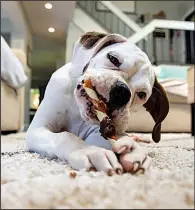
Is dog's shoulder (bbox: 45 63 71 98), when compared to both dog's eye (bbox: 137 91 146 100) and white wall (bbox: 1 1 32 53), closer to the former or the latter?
dog's eye (bbox: 137 91 146 100)

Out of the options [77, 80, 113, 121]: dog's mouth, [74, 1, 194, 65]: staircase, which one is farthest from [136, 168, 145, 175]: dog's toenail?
[74, 1, 194, 65]: staircase

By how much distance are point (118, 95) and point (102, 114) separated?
0.08 m

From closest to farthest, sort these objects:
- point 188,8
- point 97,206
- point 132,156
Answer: point 97,206, point 132,156, point 188,8

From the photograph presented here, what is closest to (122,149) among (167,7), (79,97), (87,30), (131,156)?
(131,156)

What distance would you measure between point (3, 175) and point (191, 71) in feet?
7.90

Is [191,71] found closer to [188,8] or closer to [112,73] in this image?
[112,73]

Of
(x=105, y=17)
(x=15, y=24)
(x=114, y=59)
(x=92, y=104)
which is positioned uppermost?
(x=105, y=17)

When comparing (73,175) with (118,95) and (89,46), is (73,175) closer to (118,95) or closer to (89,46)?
(118,95)

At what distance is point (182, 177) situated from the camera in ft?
1.77

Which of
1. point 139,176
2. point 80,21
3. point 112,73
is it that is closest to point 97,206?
point 139,176

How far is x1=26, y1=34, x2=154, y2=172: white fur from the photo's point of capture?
854 mm

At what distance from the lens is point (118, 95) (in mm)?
851

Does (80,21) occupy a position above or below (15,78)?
above

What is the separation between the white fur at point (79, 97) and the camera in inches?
33.6
